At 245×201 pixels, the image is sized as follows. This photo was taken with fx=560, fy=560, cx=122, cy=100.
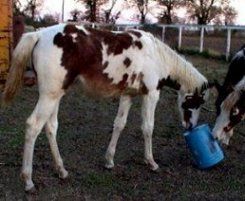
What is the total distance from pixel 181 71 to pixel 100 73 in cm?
142

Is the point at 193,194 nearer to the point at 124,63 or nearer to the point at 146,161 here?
the point at 146,161

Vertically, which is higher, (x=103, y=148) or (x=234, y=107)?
(x=234, y=107)

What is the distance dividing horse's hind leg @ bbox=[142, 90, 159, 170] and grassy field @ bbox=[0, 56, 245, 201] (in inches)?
5.2

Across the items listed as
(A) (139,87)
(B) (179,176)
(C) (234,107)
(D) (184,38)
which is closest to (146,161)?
(B) (179,176)

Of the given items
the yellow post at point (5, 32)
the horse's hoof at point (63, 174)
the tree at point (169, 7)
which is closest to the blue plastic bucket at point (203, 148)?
the horse's hoof at point (63, 174)

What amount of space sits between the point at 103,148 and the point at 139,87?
4.27ft

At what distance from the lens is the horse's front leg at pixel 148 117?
658 cm

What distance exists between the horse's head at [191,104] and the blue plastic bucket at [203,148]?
49 centimetres

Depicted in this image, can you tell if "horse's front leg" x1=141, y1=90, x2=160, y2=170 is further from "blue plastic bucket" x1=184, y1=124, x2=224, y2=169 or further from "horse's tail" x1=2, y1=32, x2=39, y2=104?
"horse's tail" x1=2, y1=32, x2=39, y2=104

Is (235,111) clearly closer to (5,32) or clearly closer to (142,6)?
(5,32)

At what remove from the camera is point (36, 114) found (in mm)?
5559

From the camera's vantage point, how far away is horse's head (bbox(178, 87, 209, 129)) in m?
7.19

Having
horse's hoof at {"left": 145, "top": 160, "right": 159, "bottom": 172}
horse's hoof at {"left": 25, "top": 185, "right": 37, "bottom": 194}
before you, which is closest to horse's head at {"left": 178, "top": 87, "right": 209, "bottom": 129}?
horse's hoof at {"left": 145, "top": 160, "right": 159, "bottom": 172}

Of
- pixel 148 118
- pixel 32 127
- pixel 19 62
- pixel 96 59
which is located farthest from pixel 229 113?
pixel 19 62
